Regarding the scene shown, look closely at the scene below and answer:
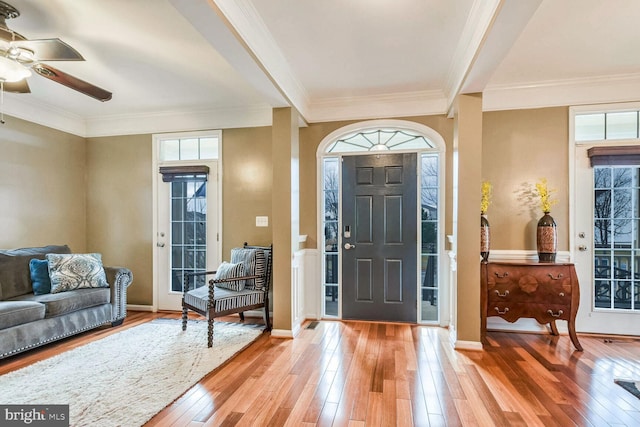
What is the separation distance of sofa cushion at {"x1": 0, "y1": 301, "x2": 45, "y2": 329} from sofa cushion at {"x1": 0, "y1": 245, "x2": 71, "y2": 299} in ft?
0.97

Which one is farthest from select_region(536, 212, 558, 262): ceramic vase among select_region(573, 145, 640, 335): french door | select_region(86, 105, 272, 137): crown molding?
select_region(86, 105, 272, 137): crown molding

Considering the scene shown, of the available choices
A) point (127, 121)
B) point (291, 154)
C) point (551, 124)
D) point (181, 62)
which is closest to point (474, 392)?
point (291, 154)

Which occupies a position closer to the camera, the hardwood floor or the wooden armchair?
the hardwood floor

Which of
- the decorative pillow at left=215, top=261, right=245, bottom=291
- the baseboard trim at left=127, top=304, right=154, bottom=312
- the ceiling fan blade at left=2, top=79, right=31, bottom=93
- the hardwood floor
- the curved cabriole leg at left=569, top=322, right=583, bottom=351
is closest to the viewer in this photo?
the hardwood floor

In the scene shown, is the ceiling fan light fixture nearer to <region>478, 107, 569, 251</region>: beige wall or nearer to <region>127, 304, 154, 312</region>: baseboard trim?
<region>127, 304, 154, 312</region>: baseboard trim

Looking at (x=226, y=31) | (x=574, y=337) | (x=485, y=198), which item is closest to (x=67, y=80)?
(x=226, y=31)

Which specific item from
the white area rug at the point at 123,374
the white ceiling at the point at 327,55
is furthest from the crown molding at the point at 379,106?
the white area rug at the point at 123,374

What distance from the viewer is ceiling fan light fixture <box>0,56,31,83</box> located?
209 centimetres

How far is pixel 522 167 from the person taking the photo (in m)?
3.45

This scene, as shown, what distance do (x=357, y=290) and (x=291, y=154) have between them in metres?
1.82

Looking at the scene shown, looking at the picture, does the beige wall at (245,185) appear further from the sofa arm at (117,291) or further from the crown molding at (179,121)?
the sofa arm at (117,291)

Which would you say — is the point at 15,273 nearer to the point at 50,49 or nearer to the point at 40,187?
the point at 40,187

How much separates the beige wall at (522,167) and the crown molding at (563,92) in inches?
3.3

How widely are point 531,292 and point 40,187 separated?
571 cm
